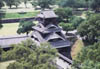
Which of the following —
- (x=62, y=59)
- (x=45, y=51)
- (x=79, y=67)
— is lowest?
(x=62, y=59)

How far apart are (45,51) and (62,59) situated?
6.62m

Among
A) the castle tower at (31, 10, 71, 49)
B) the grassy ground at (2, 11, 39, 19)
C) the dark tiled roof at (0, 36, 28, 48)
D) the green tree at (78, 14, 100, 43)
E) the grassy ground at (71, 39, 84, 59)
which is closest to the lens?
the dark tiled roof at (0, 36, 28, 48)

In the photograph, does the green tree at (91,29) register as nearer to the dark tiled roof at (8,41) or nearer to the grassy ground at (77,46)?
the grassy ground at (77,46)

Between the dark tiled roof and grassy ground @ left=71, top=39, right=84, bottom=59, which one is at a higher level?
the dark tiled roof

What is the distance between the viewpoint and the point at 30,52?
14812mm

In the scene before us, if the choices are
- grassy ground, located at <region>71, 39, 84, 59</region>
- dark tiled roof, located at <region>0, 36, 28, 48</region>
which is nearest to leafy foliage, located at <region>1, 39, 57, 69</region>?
→ dark tiled roof, located at <region>0, 36, 28, 48</region>

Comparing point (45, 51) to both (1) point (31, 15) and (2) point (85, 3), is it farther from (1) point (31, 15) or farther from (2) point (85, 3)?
(2) point (85, 3)

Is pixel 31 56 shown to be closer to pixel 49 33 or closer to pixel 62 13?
pixel 49 33

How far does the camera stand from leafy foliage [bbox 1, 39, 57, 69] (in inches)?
519

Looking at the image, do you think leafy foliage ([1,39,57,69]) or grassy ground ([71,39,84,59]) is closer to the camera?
leafy foliage ([1,39,57,69])

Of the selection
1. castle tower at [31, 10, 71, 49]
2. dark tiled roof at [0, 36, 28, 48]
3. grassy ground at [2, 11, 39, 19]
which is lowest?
grassy ground at [2, 11, 39, 19]

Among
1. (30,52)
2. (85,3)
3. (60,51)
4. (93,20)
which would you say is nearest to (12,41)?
(60,51)

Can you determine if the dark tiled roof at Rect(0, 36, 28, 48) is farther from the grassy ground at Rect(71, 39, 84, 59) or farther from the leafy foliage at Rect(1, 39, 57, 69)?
the grassy ground at Rect(71, 39, 84, 59)

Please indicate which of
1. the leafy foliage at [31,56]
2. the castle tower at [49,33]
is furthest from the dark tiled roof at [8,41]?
the leafy foliage at [31,56]
